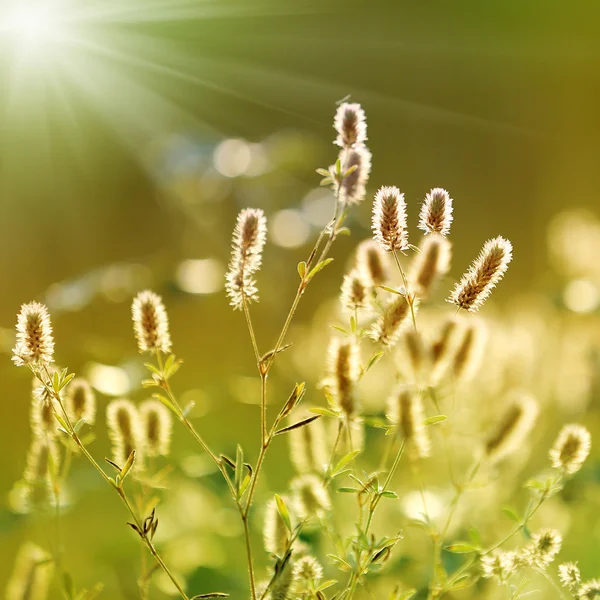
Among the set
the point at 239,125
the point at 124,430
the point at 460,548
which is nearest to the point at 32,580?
the point at 124,430

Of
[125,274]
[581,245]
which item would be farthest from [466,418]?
[125,274]

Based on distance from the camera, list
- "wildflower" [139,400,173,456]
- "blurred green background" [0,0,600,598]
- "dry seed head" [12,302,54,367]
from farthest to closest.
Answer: "blurred green background" [0,0,600,598]
"wildflower" [139,400,173,456]
"dry seed head" [12,302,54,367]

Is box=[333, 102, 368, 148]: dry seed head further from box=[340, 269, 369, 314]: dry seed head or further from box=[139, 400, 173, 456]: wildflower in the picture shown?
box=[139, 400, 173, 456]: wildflower

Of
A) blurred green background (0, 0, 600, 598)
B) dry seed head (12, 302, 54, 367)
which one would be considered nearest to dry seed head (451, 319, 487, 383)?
dry seed head (12, 302, 54, 367)

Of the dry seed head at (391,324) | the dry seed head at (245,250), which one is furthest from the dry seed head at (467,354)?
the dry seed head at (245,250)

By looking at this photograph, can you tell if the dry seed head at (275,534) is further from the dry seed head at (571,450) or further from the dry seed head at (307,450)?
the dry seed head at (571,450)

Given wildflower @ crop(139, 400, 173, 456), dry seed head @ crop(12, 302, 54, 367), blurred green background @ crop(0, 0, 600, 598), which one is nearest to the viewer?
dry seed head @ crop(12, 302, 54, 367)
